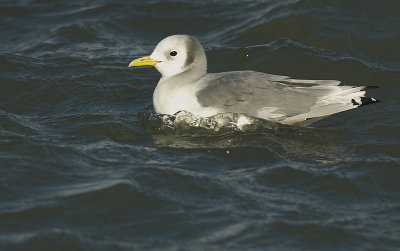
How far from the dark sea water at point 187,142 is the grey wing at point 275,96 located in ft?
0.89

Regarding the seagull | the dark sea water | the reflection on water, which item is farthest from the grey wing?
the dark sea water

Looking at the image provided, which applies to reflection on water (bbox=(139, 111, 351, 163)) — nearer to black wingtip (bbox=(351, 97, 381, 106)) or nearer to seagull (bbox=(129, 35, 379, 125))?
seagull (bbox=(129, 35, 379, 125))

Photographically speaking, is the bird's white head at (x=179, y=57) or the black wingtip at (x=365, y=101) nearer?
the black wingtip at (x=365, y=101)

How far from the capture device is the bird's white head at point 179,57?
8.62 m

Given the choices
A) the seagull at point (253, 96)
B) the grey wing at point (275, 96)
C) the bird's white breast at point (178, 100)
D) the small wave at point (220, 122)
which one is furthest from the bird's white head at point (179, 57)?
the small wave at point (220, 122)

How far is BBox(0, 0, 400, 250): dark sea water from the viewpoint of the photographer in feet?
20.4

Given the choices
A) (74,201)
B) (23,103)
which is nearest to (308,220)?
(74,201)

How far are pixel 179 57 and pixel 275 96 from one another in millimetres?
1275

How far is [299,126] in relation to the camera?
335 inches

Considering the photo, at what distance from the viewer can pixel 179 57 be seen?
8.70m

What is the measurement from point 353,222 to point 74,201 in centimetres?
242

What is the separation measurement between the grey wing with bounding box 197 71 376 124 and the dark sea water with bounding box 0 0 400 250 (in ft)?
0.89

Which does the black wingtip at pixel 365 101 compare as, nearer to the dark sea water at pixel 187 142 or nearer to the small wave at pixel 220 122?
the dark sea water at pixel 187 142

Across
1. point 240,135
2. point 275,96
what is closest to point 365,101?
point 275,96
